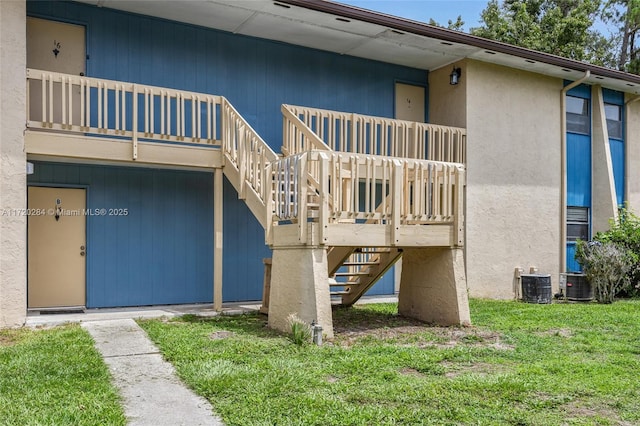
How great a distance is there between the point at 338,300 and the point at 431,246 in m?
3.75

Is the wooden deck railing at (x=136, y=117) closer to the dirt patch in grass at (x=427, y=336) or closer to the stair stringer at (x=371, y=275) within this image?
the dirt patch in grass at (x=427, y=336)

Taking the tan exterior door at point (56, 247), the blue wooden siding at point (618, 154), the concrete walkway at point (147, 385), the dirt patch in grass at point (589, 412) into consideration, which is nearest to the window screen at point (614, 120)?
the blue wooden siding at point (618, 154)

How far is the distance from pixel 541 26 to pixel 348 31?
17158mm

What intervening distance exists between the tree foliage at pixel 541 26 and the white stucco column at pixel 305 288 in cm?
1938

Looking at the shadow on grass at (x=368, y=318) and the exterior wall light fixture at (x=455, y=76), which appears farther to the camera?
the exterior wall light fixture at (x=455, y=76)

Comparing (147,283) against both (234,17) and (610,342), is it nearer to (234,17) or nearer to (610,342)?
(234,17)

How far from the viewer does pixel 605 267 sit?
11.8m

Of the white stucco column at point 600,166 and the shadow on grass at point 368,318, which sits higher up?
the white stucco column at point 600,166

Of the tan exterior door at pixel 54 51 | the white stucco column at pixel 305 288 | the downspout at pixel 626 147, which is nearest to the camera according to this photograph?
the white stucco column at pixel 305 288

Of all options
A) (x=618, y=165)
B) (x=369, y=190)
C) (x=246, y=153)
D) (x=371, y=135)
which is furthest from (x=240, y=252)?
(x=618, y=165)

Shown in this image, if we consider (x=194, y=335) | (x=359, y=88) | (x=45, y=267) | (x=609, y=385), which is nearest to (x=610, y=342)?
(x=609, y=385)

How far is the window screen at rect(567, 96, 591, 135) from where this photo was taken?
14258mm

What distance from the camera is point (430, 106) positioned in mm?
13227

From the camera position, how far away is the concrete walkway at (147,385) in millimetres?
4125
